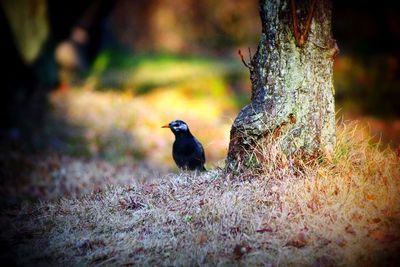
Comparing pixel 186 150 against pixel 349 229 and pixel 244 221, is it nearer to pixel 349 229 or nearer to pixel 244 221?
pixel 244 221

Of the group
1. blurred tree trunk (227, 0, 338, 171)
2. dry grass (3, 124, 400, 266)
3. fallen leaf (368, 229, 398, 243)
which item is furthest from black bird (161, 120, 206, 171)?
fallen leaf (368, 229, 398, 243)

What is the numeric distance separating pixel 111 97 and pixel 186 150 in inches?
301

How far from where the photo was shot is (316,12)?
5.62 metres

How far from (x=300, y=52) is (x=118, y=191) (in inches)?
108

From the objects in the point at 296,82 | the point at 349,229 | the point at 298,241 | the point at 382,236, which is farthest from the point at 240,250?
the point at 296,82

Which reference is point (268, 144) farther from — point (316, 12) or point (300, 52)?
point (316, 12)

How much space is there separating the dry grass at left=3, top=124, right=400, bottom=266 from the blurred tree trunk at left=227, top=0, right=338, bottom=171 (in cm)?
30

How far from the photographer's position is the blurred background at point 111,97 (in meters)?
10.5

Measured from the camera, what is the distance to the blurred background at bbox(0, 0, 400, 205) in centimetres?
1053

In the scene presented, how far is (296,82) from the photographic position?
5.68 m

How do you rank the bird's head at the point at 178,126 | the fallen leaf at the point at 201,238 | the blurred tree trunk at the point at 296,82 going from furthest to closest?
the bird's head at the point at 178,126, the blurred tree trunk at the point at 296,82, the fallen leaf at the point at 201,238

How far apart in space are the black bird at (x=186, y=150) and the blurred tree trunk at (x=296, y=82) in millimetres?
1767

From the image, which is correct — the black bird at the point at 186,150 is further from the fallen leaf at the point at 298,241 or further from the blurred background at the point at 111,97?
the fallen leaf at the point at 298,241

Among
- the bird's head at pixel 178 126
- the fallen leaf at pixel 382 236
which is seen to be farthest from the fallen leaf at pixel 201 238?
the bird's head at pixel 178 126
